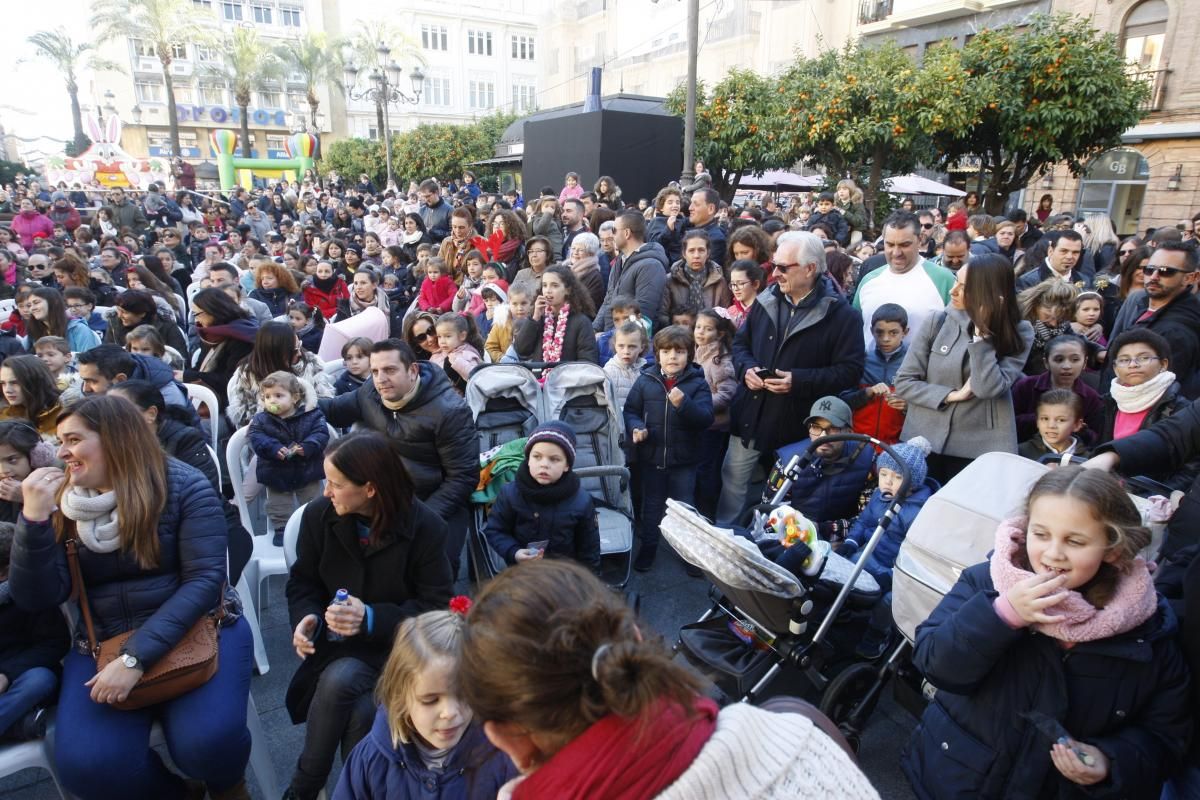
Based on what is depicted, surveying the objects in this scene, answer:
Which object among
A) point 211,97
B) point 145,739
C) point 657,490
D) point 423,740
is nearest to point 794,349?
point 657,490

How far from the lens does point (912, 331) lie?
4.43 m

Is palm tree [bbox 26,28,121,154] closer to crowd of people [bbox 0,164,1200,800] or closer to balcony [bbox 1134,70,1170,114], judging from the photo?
crowd of people [bbox 0,164,1200,800]

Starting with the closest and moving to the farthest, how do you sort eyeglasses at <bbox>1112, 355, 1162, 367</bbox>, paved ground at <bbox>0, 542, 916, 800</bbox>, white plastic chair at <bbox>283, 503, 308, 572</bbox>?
paved ground at <bbox>0, 542, 916, 800</bbox>
white plastic chair at <bbox>283, 503, 308, 572</bbox>
eyeglasses at <bbox>1112, 355, 1162, 367</bbox>

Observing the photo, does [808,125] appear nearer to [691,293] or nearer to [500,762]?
[691,293]

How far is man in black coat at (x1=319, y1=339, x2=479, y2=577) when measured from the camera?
3492mm

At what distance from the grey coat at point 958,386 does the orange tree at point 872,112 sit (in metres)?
7.68

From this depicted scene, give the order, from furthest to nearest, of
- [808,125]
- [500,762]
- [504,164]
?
[504,164], [808,125], [500,762]

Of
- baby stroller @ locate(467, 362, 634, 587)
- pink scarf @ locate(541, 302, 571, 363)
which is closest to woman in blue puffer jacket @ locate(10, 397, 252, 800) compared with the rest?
baby stroller @ locate(467, 362, 634, 587)

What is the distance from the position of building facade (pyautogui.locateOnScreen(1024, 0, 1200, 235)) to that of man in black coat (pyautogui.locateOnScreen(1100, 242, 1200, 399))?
57.1 ft

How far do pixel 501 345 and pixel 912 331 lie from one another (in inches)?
123

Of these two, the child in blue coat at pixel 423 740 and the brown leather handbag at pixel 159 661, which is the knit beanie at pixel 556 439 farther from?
the brown leather handbag at pixel 159 661

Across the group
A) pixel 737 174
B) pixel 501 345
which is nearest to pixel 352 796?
pixel 501 345

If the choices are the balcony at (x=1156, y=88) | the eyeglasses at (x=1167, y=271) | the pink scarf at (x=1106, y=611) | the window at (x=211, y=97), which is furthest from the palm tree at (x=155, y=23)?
the pink scarf at (x=1106, y=611)

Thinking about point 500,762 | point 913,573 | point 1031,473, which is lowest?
point 500,762
